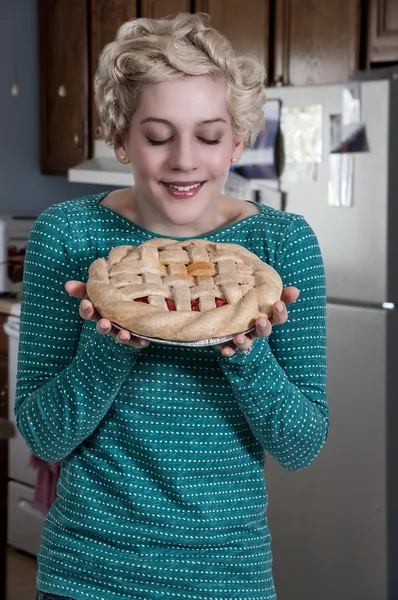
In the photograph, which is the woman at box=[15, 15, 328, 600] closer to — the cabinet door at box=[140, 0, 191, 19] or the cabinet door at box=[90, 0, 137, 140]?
the cabinet door at box=[140, 0, 191, 19]

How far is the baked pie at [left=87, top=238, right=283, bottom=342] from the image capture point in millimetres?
922

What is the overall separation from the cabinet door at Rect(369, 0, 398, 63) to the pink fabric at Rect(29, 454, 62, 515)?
66.0 inches

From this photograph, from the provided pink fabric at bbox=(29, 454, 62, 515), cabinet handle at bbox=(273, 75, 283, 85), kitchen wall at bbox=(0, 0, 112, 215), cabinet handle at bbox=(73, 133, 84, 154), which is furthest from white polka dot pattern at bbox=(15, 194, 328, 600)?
kitchen wall at bbox=(0, 0, 112, 215)

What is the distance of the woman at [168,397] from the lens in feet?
3.38

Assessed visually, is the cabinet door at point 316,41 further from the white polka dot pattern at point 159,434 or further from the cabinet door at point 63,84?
the white polka dot pattern at point 159,434

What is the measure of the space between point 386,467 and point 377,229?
633mm

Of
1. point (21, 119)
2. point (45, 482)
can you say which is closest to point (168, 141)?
point (45, 482)

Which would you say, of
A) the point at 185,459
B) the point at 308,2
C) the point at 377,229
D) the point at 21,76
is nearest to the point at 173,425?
the point at 185,459

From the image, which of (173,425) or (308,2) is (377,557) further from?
(173,425)

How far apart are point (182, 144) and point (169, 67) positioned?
0.08m

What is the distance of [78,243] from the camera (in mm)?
1122

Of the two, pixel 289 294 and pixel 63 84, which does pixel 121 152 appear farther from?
pixel 63 84

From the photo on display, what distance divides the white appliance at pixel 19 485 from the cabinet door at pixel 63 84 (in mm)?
840

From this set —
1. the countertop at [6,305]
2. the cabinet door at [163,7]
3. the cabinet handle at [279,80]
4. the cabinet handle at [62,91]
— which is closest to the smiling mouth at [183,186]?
the cabinet handle at [279,80]
